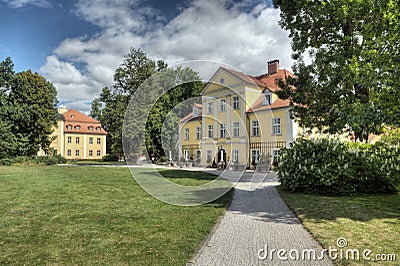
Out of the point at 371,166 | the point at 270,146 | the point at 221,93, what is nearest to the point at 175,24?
the point at 221,93

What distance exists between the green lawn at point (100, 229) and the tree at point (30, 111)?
3023 centimetres

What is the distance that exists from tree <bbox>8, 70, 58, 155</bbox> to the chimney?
28.3m

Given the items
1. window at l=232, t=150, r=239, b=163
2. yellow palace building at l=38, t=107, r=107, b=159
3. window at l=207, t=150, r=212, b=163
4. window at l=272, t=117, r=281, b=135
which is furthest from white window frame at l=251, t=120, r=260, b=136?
yellow palace building at l=38, t=107, r=107, b=159

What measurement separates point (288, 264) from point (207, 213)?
3.48 m

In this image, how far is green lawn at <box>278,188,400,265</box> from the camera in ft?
16.1

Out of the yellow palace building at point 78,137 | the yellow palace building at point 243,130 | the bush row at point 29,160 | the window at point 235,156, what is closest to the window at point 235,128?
the yellow palace building at point 243,130

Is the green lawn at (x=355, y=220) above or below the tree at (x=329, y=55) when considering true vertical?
below

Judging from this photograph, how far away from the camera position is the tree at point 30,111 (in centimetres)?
3562

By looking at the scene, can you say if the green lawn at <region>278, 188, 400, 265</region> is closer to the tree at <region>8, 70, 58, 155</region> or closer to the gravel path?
the gravel path

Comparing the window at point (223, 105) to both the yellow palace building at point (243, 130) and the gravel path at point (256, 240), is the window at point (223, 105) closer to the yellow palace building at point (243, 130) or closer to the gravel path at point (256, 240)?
the yellow palace building at point (243, 130)

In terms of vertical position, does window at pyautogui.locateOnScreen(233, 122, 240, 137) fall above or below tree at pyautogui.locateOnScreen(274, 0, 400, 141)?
below

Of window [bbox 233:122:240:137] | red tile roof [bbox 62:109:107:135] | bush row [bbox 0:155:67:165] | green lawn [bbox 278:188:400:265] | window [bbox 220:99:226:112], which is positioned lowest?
green lawn [bbox 278:188:400:265]

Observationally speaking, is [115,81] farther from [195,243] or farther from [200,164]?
[195,243]

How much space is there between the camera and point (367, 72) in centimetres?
790
